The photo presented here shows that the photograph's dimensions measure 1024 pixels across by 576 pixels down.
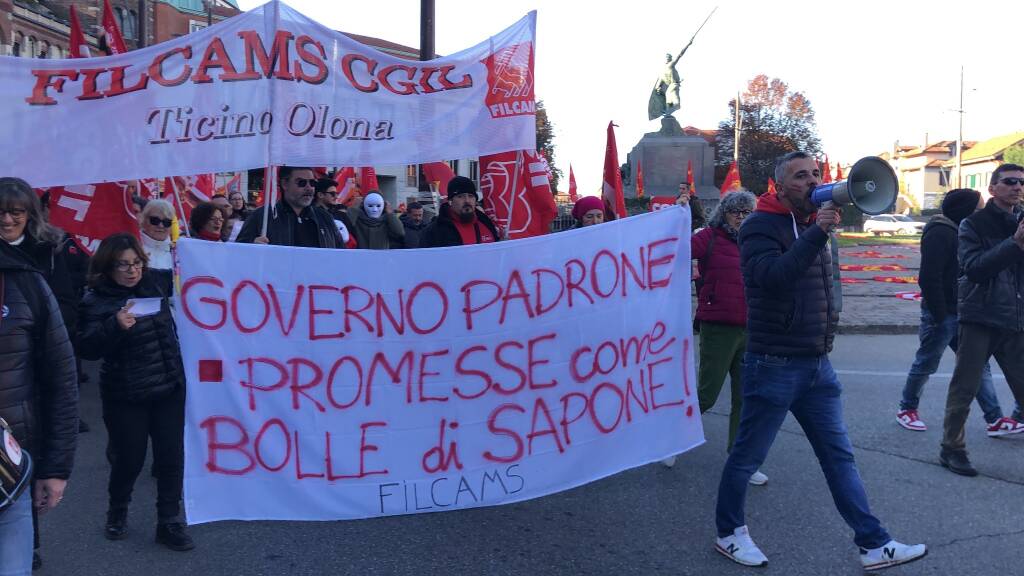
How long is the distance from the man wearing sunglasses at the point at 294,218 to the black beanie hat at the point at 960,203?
4.09 metres

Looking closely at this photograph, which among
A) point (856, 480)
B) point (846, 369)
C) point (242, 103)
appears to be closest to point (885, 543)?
point (856, 480)

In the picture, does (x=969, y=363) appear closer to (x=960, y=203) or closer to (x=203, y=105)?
(x=960, y=203)

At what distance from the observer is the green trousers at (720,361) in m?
4.93

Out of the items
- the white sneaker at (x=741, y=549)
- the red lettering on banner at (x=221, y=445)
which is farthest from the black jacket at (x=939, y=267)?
the red lettering on banner at (x=221, y=445)

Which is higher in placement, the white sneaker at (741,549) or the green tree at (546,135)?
the green tree at (546,135)

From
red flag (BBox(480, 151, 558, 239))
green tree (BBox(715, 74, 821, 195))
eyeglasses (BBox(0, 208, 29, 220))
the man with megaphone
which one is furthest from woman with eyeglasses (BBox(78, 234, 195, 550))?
green tree (BBox(715, 74, 821, 195))

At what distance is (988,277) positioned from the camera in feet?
15.6

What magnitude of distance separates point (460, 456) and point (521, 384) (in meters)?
0.42

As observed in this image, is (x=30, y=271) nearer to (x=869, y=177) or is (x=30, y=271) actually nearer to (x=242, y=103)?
(x=242, y=103)

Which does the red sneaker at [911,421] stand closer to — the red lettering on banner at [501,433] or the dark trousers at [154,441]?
the red lettering on banner at [501,433]

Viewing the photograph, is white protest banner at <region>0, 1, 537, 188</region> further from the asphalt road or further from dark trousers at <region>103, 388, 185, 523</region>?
the asphalt road

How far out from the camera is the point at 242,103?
15.1 ft

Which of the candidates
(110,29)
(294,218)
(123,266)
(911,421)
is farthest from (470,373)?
(110,29)

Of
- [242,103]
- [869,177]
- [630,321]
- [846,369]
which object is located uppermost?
[242,103]
